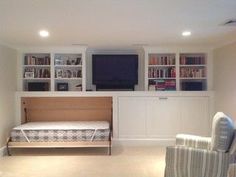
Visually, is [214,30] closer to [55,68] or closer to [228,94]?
[228,94]

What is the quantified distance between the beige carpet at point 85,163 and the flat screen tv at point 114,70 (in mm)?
1391

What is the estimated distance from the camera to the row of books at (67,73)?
645cm

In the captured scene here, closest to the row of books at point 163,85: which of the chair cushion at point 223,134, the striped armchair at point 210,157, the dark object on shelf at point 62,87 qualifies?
the dark object on shelf at point 62,87

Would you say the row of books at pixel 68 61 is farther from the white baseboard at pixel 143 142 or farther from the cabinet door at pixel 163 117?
the white baseboard at pixel 143 142

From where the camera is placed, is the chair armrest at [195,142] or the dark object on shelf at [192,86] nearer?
the chair armrest at [195,142]

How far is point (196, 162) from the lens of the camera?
349 cm

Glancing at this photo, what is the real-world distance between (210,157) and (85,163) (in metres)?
2.20

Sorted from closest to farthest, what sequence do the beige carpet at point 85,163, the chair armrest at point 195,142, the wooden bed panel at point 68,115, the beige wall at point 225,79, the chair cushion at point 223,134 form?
the chair cushion at point 223,134, the chair armrest at point 195,142, the beige carpet at point 85,163, the beige wall at point 225,79, the wooden bed panel at point 68,115

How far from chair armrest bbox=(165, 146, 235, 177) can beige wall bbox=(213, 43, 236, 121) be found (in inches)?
83.9

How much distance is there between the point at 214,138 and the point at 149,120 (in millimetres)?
2939

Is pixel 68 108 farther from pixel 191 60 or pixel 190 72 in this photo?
pixel 191 60

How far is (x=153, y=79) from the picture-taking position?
6.56m

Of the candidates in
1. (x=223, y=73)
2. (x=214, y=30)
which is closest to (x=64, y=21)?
(x=214, y=30)

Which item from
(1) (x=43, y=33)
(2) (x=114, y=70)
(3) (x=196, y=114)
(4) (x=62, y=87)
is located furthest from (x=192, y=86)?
(1) (x=43, y=33)
